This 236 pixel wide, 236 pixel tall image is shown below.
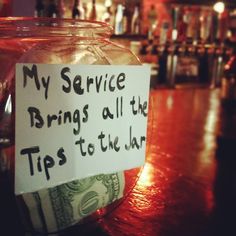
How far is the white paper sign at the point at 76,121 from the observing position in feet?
1.17

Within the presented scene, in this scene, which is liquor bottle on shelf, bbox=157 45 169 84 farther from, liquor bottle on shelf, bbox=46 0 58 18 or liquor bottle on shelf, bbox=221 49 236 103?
liquor bottle on shelf, bbox=221 49 236 103

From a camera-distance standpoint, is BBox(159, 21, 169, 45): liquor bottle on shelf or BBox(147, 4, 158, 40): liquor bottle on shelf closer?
BBox(159, 21, 169, 45): liquor bottle on shelf

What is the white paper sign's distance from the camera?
357mm

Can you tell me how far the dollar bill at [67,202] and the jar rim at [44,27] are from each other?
16 centimetres

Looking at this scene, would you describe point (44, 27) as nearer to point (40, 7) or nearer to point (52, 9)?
point (52, 9)

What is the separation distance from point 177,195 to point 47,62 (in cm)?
30

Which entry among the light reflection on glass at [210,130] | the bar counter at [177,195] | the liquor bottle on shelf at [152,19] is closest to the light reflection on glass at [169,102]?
the light reflection on glass at [210,130]

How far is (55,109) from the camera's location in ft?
1.21

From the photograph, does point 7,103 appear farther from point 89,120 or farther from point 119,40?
point 119,40

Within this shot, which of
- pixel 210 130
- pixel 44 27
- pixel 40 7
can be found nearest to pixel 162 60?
pixel 40 7

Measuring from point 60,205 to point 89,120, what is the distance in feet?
0.30

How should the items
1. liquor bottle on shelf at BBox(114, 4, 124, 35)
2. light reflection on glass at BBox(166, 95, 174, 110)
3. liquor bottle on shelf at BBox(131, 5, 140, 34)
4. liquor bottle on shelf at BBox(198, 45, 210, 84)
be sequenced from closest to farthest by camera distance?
light reflection on glass at BBox(166, 95, 174, 110) < liquor bottle on shelf at BBox(114, 4, 124, 35) < liquor bottle on shelf at BBox(131, 5, 140, 34) < liquor bottle on shelf at BBox(198, 45, 210, 84)

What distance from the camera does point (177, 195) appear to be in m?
0.57

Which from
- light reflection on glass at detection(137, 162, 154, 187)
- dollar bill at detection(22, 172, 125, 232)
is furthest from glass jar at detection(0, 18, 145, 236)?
light reflection on glass at detection(137, 162, 154, 187)
